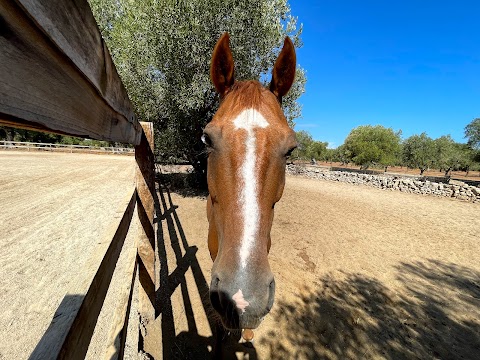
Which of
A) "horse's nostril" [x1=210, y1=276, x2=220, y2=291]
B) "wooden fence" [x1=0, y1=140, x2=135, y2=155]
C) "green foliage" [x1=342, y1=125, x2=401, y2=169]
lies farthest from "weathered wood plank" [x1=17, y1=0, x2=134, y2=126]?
"green foliage" [x1=342, y1=125, x2=401, y2=169]

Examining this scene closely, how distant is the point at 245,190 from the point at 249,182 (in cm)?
6

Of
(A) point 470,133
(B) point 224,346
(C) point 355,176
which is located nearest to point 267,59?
(B) point 224,346

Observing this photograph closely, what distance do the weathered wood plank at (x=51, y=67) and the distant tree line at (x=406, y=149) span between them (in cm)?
3373

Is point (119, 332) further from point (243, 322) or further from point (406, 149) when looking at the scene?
point (406, 149)

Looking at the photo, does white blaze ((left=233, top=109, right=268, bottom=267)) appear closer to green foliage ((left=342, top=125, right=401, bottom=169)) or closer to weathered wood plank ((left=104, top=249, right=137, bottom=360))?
weathered wood plank ((left=104, top=249, right=137, bottom=360))

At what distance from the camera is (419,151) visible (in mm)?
48344

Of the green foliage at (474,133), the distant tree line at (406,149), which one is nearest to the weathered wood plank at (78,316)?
the distant tree line at (406,149)

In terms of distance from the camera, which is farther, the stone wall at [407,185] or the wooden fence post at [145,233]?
the stone wall at [407,185]

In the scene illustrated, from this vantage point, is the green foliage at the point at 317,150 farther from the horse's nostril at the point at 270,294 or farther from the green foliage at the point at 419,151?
the horse's nostril at the point at 270,294

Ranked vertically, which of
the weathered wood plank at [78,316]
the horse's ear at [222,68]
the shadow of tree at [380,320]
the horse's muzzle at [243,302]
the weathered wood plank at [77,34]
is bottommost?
the shadow of tree at [380,320]

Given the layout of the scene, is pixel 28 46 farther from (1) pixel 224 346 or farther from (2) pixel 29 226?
(2) pixel 29 226

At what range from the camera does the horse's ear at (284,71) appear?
209 cm

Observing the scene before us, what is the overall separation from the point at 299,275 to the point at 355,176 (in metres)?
20.1

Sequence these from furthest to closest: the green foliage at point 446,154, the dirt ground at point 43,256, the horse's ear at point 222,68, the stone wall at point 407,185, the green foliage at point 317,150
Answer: the green foliage at point 317,150
the green foliage at point 446,154
the stone wall at point 407,185
the dirt ground at point 43,256
the horse's ear at point 222,68
